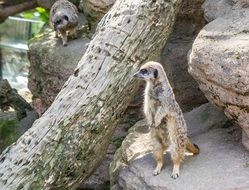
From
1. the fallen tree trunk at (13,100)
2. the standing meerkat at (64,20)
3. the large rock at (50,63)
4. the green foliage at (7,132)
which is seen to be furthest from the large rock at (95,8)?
the green foliage at (7,132)

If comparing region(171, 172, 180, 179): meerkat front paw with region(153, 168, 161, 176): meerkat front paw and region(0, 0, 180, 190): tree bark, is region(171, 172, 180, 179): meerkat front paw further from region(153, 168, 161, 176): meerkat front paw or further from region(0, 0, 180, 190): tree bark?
region(0, 0, 180, 190): tree bark

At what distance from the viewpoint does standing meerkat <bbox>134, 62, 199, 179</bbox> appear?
15.1 ft

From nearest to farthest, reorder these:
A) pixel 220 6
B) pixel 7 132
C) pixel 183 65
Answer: pixel 220 6, pixel 183 65, pixel 7 132

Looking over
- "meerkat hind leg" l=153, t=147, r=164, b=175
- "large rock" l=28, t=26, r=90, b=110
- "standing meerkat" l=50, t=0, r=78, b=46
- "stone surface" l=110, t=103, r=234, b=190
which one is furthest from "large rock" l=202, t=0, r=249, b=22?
"standing meerkat" l=50, t=0, r=78, b=46

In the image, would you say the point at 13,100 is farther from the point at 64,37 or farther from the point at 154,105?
the point at 154,105

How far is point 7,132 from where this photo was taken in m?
7.83

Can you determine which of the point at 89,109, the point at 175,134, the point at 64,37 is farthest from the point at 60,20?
the point at 175,134

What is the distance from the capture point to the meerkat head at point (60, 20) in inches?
280

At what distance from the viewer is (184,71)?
6.58 metres

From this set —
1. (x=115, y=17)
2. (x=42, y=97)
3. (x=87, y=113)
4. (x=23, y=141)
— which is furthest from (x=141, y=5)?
(x=42, y=97)

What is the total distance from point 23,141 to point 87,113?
0.61 meters

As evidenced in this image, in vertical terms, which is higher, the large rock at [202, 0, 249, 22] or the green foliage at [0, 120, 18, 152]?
the large rock at [202, 0, 249, 22]

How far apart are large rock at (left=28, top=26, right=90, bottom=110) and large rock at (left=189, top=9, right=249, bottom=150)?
7.58ft

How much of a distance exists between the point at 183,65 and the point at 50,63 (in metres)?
1.67
